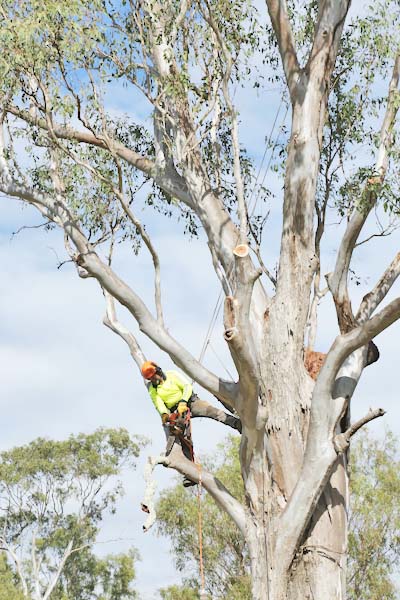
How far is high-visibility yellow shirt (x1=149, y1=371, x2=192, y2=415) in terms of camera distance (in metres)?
8.37

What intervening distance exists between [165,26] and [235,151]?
2.20 m

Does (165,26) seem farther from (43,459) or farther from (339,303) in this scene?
(43,459)

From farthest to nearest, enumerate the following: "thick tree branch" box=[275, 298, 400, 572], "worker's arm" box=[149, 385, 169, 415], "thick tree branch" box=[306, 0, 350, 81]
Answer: "thick tree branch" box=[306, 0, 350, 81] → "worker's arm" box=[149, 385, 169, 415] → "thick tree branch" box=[275, 298, 400, 572]

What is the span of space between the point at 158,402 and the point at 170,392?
133 mm

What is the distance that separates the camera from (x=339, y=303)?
8273 millimetres

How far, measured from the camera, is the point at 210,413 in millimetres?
8344

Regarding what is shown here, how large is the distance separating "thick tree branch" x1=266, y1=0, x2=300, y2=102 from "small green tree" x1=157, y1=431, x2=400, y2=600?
969cm

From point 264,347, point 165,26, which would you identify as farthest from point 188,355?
point 165,26

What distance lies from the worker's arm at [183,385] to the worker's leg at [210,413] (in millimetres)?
113

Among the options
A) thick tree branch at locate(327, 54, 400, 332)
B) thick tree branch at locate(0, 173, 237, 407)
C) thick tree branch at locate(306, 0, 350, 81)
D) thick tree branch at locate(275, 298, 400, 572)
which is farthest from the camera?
thick tree branch at locate(306, 0, 350, 81)

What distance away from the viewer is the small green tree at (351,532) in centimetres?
1717

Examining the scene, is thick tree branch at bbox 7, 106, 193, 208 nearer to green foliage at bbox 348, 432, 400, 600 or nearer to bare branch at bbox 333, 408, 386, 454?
bare branch at bbox 333, 408, 386, 454

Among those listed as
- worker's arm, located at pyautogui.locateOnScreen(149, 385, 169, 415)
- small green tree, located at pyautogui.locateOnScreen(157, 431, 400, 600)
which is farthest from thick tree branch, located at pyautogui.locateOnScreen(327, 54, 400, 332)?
small green tree, located at pyautogui.locateOnScreen(157, 431, 400, 600)

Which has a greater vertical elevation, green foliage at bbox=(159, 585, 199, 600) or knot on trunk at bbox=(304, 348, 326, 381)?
green foliage at bbox=(159, 585, 199, 600)
